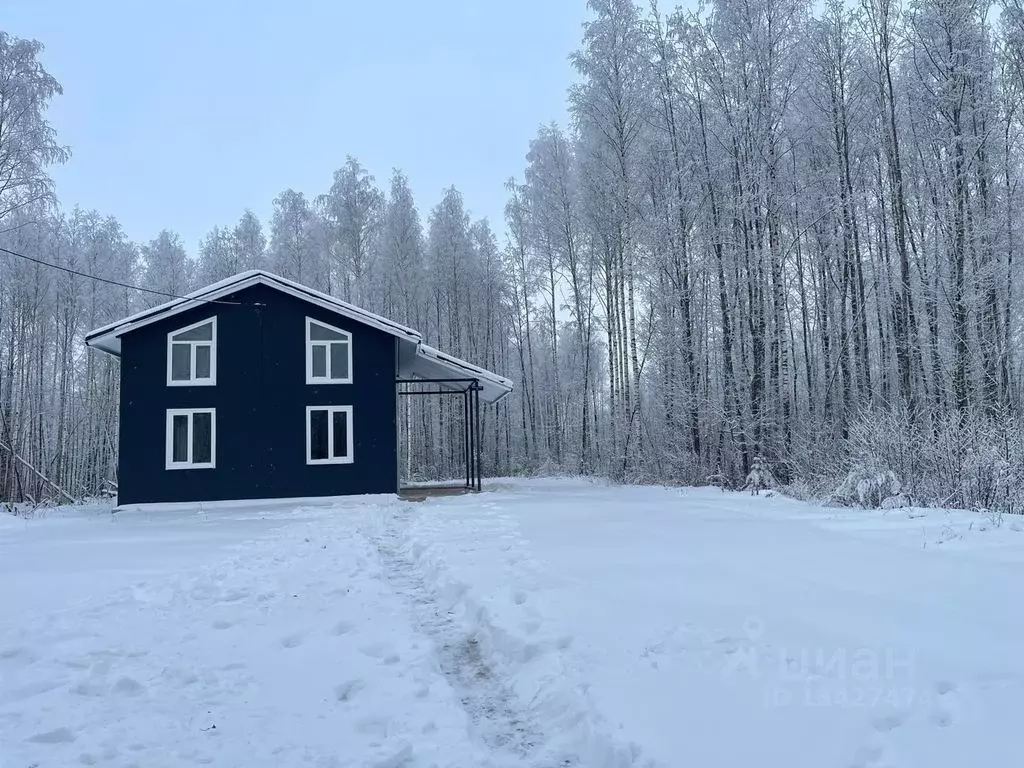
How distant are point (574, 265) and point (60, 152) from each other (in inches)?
680

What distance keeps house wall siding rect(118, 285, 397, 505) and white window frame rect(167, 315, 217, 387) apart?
0.10 metres

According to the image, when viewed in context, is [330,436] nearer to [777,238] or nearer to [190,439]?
[190,439]

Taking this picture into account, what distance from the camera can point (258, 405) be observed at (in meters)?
15.9

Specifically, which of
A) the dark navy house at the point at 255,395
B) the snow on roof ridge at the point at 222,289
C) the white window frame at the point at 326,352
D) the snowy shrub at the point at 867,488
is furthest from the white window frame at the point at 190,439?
the snowy shrub at the point at 867,488

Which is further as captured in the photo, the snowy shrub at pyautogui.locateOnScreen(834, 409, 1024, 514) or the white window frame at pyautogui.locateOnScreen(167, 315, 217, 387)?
the white window frame at pyautogui.locateOnScreen(167, 315, 217, 387)

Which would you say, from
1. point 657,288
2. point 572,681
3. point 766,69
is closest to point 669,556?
point 572,681

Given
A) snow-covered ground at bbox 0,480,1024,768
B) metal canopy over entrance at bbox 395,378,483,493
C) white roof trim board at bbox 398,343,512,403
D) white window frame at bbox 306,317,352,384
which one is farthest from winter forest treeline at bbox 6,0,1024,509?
white window frame at bbox 306,317,352,384

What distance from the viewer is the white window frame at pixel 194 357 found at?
15.7m

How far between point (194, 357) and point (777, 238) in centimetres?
1518

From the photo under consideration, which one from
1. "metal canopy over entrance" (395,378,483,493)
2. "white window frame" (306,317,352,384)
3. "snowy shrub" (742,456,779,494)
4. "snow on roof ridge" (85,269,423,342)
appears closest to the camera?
"snowy shrub" (742,456,779,494)

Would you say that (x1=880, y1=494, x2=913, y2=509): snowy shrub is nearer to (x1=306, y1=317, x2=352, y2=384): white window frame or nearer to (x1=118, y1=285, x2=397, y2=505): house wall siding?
(x1=118, y1=285, x2=397, y2=505): house wall siding

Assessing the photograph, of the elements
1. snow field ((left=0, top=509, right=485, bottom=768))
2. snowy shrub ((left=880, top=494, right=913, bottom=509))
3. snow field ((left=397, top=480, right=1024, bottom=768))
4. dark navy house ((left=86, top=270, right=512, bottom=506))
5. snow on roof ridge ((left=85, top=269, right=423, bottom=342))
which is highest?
snow on roof ridge ((left=85, top=269, right=423, bottom=342))

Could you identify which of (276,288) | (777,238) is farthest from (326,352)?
(777,238)

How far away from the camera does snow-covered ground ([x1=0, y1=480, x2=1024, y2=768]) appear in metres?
2.94
